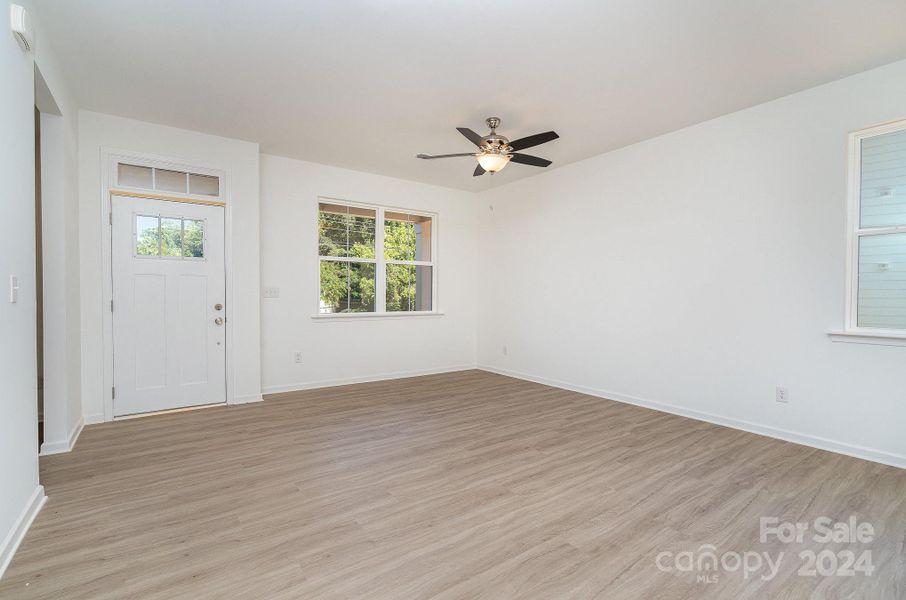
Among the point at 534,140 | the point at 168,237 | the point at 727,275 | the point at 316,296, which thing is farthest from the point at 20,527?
the point at 727,275

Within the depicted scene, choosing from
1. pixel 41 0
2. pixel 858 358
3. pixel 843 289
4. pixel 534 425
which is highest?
pixel 41 0

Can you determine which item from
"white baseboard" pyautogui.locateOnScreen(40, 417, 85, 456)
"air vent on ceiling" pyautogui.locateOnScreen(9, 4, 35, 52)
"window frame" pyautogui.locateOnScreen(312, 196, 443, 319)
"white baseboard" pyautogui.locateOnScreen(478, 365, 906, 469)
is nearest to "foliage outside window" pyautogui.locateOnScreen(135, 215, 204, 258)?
"window frame" pyautogui.locateOnScreen(312, 196, 443, 319)

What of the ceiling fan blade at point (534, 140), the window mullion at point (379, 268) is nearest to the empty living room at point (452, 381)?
the ceiling fan blade at point (534, 140)

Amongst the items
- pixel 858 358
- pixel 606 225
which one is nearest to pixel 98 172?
pixel 606 225

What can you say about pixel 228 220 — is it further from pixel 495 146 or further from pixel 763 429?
pixel 763 429

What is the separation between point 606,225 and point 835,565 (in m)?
3.69

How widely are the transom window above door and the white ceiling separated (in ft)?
1.55

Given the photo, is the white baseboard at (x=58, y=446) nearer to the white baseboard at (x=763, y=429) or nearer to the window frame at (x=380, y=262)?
the window frame at (x=380, y=262)

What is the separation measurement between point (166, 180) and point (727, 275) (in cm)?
553

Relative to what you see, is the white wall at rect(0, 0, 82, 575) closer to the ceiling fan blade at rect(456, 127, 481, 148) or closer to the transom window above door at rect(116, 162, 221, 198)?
the transom window above door at rect(116, 162, 221, 198)

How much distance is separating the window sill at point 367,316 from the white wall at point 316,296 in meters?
0.04

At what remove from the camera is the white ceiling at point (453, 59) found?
252 cm

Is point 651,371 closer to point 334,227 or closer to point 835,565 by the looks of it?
point 835,565

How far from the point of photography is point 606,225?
4.97 m
